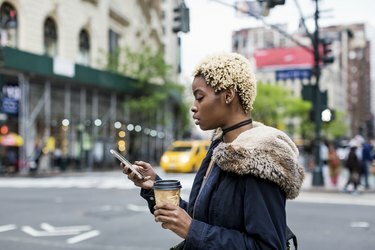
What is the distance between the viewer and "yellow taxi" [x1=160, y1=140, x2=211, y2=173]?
24.5 meters

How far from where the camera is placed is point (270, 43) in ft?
486

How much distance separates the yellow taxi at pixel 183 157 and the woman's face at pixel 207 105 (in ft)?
71.8

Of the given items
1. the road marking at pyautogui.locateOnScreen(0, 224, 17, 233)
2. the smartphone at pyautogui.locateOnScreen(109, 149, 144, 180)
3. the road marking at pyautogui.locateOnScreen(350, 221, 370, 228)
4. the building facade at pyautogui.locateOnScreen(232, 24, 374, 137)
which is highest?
the building facade at pyautogui.locateOnScreen(232, 24, 374, 137)

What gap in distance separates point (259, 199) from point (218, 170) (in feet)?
0.83

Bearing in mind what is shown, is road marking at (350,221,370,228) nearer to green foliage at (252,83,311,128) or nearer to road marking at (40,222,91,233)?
road marking at (40,222,91,233)

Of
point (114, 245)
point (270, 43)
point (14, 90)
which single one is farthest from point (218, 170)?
point (270, 43)

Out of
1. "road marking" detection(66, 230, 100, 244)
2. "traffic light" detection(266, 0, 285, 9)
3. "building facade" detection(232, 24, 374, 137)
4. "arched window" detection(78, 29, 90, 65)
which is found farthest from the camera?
"building facade" detection(232, 24, 374, 137)

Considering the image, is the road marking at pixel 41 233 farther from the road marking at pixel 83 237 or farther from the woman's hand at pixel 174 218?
the woman's hand at pixel 174 218

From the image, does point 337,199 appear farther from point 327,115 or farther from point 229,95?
point 229,95

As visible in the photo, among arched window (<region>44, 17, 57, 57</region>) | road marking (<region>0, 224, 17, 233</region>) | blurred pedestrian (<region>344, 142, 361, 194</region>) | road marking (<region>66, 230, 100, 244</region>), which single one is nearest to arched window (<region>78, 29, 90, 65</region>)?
arched window (<region>44, 17, 57, 57</region>)

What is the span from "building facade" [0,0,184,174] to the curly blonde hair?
71.0 feet

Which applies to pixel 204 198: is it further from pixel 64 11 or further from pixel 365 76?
pixel 365 76

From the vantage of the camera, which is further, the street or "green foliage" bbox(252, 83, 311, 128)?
"green foliage" bbox(252, 83, 311, 128)

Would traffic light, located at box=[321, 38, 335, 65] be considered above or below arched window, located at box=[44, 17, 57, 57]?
below
